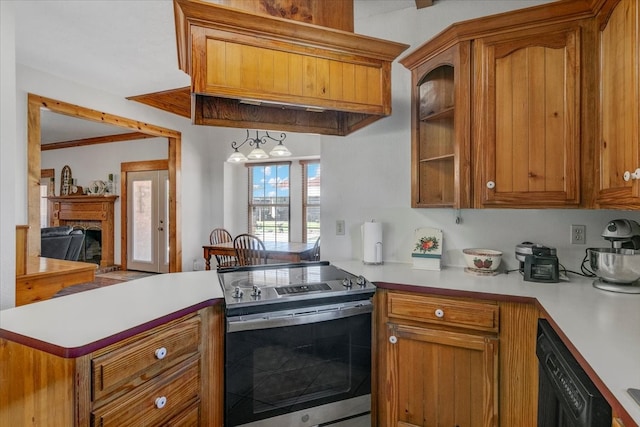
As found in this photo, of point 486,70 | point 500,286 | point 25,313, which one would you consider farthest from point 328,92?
point 25,313

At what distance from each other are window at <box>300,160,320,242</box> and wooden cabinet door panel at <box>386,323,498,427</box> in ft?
12.7

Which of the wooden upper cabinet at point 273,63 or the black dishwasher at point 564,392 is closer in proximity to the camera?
the black dishwasher at point 564,392

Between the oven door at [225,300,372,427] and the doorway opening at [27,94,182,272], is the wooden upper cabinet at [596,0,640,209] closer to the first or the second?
the oven door at [225,300,372,427]

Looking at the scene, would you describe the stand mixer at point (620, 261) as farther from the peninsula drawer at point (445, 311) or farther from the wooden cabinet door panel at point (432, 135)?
the wooden cabinet door panel at point (432, 135)

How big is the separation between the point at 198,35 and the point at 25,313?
125 cm

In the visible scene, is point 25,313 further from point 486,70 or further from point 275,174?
point 275,174

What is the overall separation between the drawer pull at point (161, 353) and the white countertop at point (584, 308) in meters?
1.04

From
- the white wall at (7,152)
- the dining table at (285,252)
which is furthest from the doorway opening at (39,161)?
the white wall at (7,152)

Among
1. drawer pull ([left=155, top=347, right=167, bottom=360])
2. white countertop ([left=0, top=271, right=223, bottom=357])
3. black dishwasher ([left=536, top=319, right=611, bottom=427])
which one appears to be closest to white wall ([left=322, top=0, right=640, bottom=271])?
black dishwasher ([left=536, top=319, right=611, bottom=427])

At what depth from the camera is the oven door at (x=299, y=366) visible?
1530 mm

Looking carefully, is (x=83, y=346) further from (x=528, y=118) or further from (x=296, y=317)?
(x=528, y=118)

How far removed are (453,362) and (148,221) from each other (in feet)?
19.7

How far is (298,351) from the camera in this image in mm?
1617

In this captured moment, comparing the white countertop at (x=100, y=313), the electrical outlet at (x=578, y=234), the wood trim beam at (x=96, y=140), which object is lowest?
the white countertop at (x=100, y=313)
